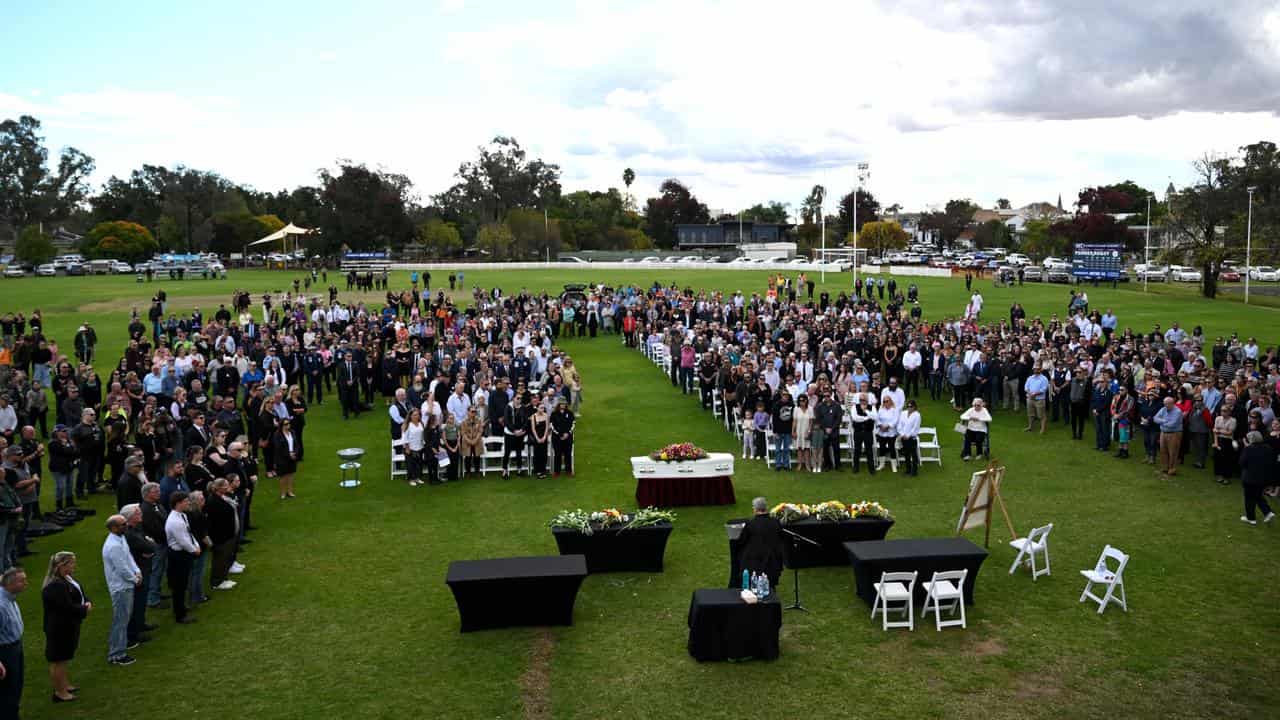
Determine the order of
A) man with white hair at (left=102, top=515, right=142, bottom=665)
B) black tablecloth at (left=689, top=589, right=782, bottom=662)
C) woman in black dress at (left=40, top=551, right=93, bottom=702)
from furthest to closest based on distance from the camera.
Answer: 1. black tablecloth at (left=689, top=589, right=782, bottom=662)
2. man with white hair at (left=102, top=515, right=142, bottom=665)
3. woman in black dress at (left=40, top=551, right=93, bottom=702)

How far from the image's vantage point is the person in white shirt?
31.1 feet

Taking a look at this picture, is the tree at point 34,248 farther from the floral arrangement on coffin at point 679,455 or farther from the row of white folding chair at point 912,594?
the row of white folding chair at point 912,594

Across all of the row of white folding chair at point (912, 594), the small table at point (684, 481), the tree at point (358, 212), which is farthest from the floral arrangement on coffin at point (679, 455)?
the tree at point (358, 212)

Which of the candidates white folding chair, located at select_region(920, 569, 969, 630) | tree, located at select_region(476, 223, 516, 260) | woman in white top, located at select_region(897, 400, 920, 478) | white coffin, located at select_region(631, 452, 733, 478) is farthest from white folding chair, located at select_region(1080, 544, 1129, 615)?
tree, located at select_region(476, 223, 516, 260)

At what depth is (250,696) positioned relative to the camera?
8.10 meters

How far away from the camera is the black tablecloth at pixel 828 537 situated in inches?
432

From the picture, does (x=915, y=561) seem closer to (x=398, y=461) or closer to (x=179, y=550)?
(x=179, y=550)

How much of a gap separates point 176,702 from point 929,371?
1950 centimetres

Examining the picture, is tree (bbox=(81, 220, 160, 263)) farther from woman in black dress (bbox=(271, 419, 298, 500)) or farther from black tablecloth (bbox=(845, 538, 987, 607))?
black tablecloth (bbox=(845, 538, 987, 607))

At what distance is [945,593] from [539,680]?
4379mm

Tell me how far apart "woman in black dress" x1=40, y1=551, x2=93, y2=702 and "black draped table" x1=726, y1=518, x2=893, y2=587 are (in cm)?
689

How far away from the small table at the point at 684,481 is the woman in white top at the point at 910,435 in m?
3.71

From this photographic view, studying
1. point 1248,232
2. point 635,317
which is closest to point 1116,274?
point 1248,232

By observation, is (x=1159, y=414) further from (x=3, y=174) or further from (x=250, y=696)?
(x=3, y=174)
